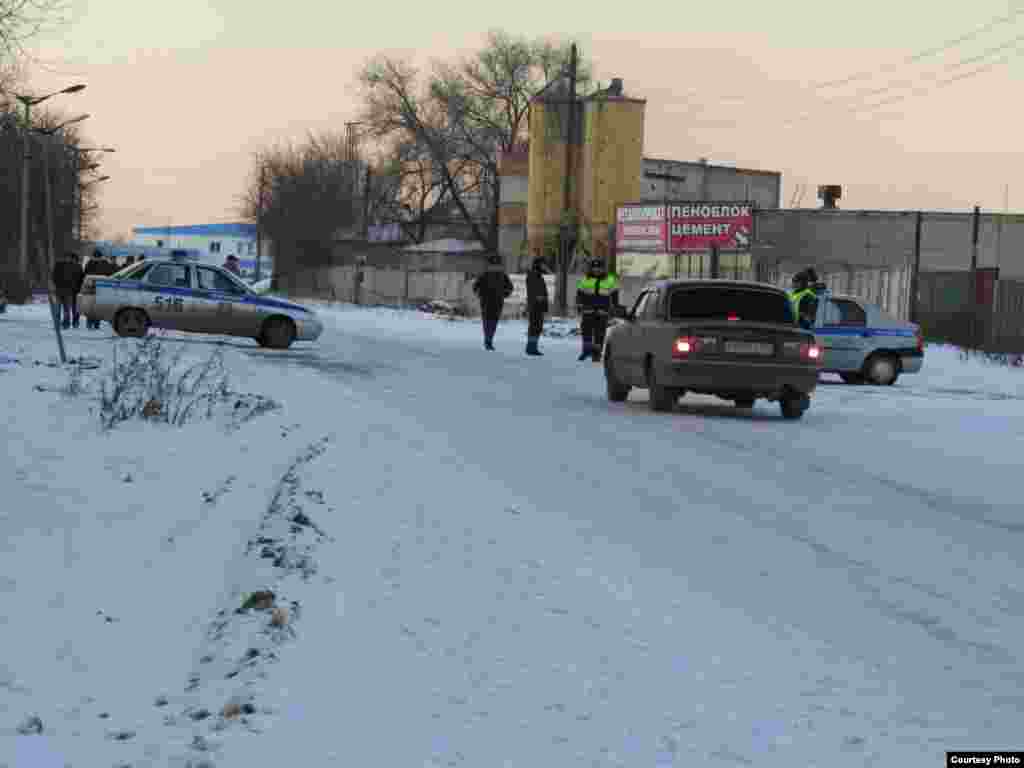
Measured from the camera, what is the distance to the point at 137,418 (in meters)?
14.1

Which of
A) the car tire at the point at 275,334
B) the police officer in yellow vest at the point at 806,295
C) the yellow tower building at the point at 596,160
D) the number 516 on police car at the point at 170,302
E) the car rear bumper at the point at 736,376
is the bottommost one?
the car tire at the point at 275,334

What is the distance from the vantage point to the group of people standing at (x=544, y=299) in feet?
102

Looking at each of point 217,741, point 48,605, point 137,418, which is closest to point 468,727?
point 217,741

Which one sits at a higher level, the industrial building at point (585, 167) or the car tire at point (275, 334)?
the industrial building at point (585, 167)

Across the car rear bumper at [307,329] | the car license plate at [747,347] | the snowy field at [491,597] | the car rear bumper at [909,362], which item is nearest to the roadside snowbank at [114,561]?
the snowy field at [491,597]

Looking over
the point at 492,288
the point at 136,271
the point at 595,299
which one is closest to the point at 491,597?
the point at 595,299

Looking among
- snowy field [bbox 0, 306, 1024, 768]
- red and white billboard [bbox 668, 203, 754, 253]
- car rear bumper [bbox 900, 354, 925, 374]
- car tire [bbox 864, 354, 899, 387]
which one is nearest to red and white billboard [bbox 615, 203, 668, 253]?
red and white billboard [bbox 668, 203, 754, 253]

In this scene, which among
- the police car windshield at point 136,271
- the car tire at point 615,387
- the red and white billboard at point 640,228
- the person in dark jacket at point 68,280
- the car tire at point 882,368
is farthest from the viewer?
the red and white billboard at point 640,228

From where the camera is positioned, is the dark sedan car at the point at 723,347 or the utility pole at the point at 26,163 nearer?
the dark sedan car at the point at 723,347

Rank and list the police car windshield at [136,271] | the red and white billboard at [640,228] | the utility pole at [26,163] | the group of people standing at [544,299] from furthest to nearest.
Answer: the red and white billboard at [640,228]
the police car windshield at [136,271]
the group of people standing at [544,299]
the utility pole at [26,163]

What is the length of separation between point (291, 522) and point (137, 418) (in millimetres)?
5943

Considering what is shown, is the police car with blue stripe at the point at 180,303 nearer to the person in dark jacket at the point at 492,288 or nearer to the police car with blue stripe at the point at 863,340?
the person in dark jacket at the point at 492,288

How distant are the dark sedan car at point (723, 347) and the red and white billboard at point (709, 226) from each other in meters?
36.5

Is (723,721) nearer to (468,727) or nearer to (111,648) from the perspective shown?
(468,727)
